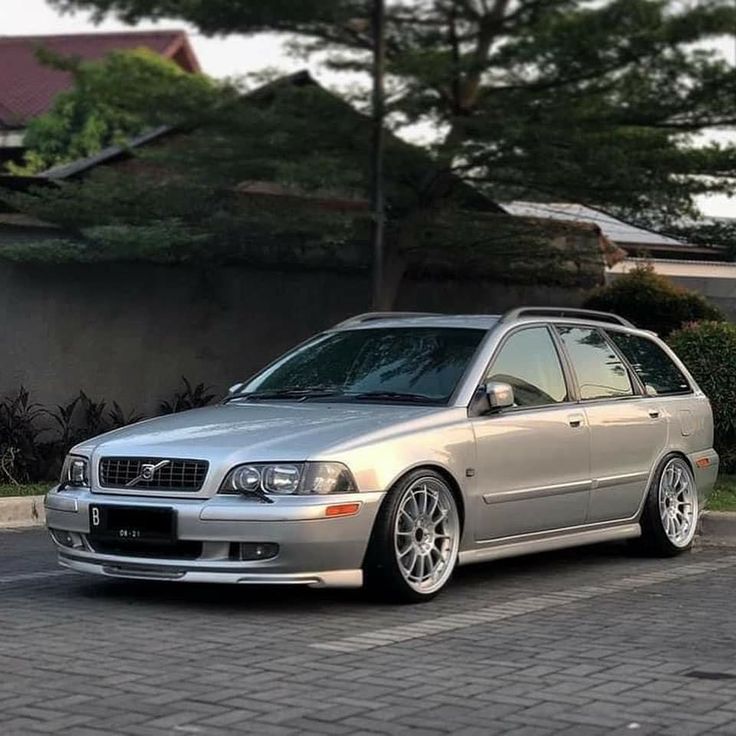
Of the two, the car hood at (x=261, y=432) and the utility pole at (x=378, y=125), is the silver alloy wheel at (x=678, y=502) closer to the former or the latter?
the car hood at (x=261, y=432)

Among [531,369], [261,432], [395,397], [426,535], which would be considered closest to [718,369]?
[531,369]

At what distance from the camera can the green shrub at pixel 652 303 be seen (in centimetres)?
1698

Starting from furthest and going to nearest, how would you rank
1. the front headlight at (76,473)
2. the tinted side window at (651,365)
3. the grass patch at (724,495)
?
the grass patch at (724,495)
the tinted side window at (651,365)
the front headlight at (76,473)

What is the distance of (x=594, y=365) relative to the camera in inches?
364

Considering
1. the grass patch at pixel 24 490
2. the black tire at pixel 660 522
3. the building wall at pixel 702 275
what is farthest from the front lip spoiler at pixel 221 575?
the building wall at pixel 702 275

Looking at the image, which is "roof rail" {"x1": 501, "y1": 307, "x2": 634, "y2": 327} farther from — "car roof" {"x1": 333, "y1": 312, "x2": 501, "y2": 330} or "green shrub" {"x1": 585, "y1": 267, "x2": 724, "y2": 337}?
"green shrub" {"x1": 585, "y1": 267, "x2": 724, "y2": 337}

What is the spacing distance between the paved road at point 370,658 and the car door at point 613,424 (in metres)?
0.54

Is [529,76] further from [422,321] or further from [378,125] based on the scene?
[422,321]

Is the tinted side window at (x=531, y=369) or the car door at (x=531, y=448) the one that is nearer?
the car door at (x=531, y=448)

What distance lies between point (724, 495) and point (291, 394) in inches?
188

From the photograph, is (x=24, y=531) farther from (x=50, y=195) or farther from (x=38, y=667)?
(x=38, y=667)

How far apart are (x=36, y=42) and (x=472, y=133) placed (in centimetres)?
425

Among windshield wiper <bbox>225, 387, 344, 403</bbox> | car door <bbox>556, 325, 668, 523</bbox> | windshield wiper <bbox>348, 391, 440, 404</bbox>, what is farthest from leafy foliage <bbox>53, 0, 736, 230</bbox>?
windshield wiper <bbox>348, 391, 440, 404</bbox>

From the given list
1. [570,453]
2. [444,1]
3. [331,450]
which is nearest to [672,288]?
[444,1]
